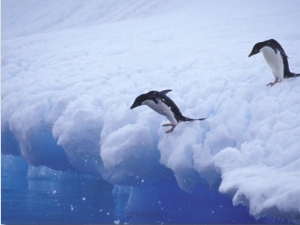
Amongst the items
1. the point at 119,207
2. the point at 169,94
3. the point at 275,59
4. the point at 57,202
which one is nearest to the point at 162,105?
the point at 169,94

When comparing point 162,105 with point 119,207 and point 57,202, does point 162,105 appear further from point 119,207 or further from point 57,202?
point 57,202

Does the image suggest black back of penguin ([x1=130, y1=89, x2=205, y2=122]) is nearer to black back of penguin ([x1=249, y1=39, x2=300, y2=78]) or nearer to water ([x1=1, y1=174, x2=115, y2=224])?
black back of penguin ([x1=249, y1=39, x2=300, y2=78])

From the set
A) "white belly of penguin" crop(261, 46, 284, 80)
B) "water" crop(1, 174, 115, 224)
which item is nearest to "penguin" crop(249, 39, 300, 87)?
"white belly of penguin" crop(261, 46, 284, 80)

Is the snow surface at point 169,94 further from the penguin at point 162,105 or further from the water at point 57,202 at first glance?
the water at point 57,202

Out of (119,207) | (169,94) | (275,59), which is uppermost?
(275,59)

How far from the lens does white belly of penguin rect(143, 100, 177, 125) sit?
2811mm

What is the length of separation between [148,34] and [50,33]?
1029mm

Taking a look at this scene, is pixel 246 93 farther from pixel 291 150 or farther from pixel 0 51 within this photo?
pixel 0 51

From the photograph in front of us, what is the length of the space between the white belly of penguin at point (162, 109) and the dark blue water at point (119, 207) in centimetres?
56

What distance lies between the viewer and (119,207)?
328 centimetres

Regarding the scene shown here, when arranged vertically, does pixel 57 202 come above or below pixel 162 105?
below

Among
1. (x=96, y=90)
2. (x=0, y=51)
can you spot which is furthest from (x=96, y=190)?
(x=0, y=51)

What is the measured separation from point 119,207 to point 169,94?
0.79 metres

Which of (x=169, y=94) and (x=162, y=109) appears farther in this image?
(x=169, y=94)
